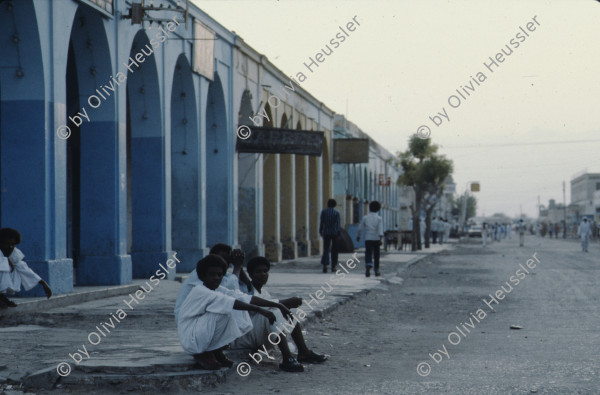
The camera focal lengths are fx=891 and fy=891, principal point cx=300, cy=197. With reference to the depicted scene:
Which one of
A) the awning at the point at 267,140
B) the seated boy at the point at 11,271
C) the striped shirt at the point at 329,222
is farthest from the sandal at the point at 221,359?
the awning at the point at 267,140

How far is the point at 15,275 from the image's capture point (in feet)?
35.7

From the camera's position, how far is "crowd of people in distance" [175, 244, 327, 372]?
7.15m

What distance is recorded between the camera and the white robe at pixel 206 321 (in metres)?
7.12

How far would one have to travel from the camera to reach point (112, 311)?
38.9 ft

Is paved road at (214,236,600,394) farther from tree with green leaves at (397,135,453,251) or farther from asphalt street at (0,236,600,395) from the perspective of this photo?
tree with green leaves at (397,135,453,251)

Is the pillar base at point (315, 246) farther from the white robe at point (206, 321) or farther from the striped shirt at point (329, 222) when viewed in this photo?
the white robe at point (206, 321)

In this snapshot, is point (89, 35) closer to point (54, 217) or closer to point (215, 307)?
point (54, 217)

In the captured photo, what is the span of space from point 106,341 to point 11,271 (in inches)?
101

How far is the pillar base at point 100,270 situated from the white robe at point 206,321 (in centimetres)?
759

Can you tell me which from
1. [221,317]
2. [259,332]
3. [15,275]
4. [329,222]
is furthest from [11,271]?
[329,222]

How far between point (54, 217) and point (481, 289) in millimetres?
8619

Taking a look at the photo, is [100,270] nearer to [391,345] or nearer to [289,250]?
[391,345]

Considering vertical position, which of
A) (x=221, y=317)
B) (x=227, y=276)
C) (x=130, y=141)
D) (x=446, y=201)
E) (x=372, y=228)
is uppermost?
(x=446, y=201)

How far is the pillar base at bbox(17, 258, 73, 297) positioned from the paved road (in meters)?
3.81
